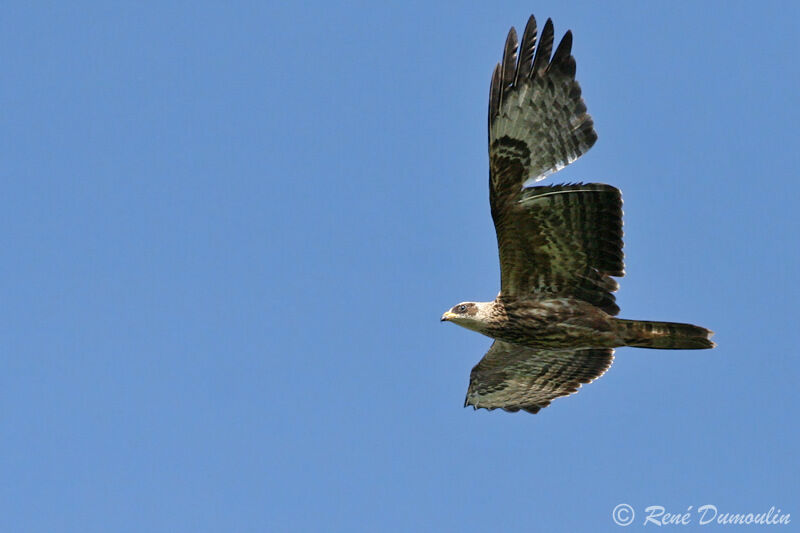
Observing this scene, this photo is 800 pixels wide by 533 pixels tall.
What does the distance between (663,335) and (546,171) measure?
249 centimetres

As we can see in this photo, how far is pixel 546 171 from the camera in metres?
14.7

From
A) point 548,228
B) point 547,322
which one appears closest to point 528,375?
point 547,322

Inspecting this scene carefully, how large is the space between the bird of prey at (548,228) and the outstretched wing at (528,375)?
2.77ft

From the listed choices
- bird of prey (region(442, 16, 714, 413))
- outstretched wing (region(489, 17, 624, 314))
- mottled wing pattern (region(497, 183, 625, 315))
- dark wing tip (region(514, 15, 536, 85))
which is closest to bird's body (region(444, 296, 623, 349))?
bird of prey (region(442, 16, 714, 413))

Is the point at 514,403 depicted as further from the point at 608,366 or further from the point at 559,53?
the point at 559,53

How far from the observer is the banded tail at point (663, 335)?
48.1ft

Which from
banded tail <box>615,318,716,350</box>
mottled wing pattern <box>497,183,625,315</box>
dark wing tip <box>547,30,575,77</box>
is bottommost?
banded tail <box>615,318,716,350</box>

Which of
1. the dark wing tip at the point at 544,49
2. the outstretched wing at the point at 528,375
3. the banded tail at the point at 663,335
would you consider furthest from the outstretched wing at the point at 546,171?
the outstretched wing at the point at 528,375

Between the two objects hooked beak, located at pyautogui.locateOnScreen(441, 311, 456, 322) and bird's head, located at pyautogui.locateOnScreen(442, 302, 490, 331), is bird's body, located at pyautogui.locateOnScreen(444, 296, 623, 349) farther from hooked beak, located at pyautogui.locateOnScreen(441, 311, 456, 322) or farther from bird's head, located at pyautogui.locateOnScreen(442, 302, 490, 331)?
hooked beak, located at pyautogui.locateOnScreen(441, 311, 456, 322)

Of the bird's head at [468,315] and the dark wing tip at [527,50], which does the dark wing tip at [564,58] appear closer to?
the dark wing tip at [527,50]

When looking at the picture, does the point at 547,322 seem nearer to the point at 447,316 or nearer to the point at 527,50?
the point at 447,316

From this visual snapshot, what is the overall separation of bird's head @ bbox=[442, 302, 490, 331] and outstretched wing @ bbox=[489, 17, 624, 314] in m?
0.81

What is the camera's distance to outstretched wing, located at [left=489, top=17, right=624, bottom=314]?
14492 mm

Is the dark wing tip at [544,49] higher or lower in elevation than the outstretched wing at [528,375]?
higher
